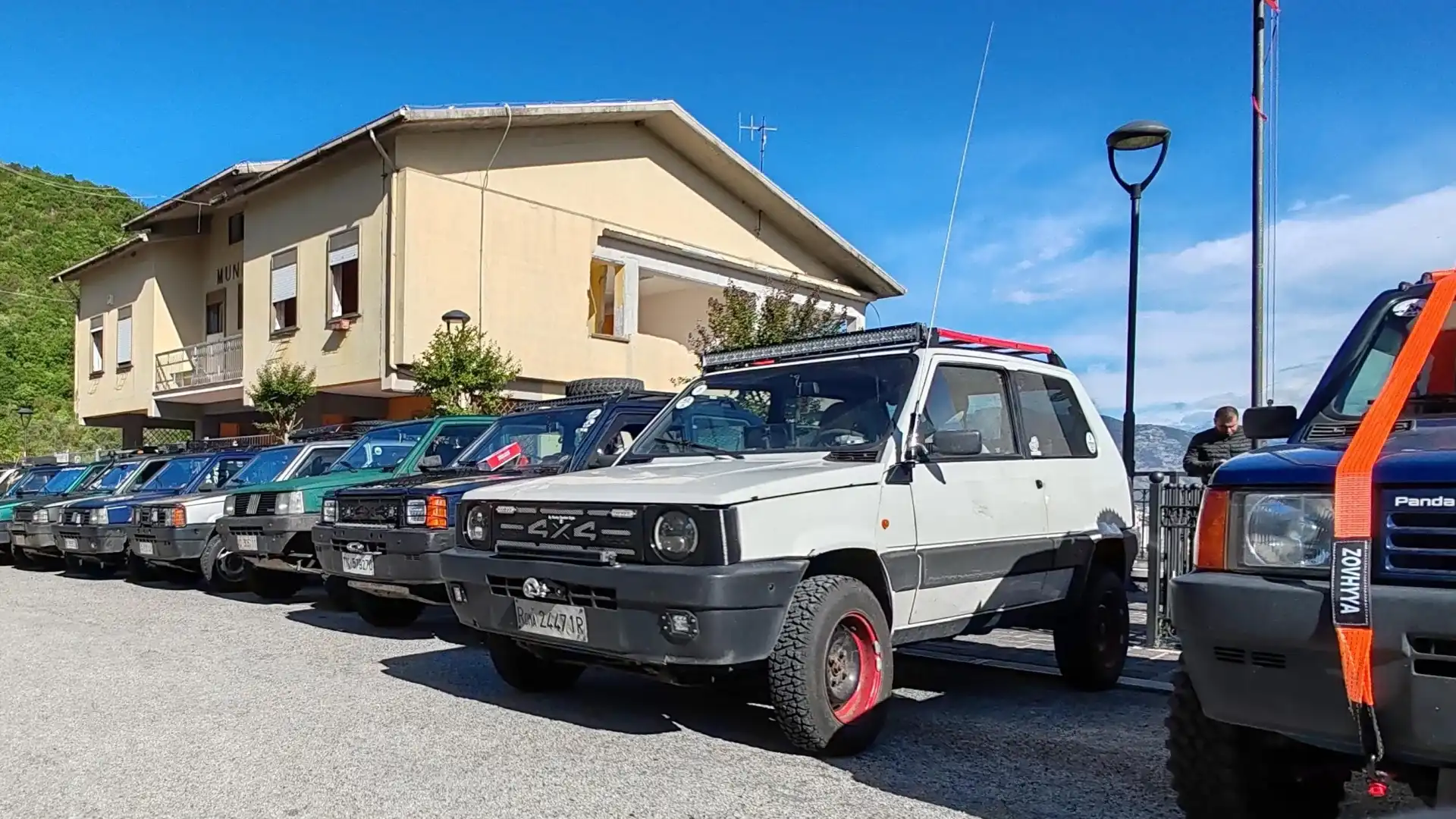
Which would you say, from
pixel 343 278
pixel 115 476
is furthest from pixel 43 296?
pixel 115 476

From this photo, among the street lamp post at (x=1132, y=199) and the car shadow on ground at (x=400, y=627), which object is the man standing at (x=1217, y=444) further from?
the car shadow on ground at (x=400, y=627)

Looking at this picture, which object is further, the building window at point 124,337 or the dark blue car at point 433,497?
the building window at point 124,337

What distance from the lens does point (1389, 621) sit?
2.74m

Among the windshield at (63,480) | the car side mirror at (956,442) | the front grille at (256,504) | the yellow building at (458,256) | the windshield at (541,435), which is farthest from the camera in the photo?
the yellow building at (458,256)

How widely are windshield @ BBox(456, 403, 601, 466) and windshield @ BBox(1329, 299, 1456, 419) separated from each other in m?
4.91

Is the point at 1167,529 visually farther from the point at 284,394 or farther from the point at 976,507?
the point at 284,394

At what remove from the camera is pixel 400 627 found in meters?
8.63

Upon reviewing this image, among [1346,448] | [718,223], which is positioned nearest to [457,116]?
[718,223]

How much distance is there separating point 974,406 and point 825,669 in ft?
6.19

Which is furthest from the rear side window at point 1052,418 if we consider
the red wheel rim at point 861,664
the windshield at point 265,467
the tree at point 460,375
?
the tree at point 460,375

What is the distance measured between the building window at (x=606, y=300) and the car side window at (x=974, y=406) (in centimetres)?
1666

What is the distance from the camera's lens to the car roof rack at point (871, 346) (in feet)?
18.4

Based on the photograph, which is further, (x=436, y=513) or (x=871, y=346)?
(x=436, y=513)

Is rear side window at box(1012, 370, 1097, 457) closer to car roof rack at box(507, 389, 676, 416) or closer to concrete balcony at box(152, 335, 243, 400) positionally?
car roof rack at box(507, 389, 676, 416)
